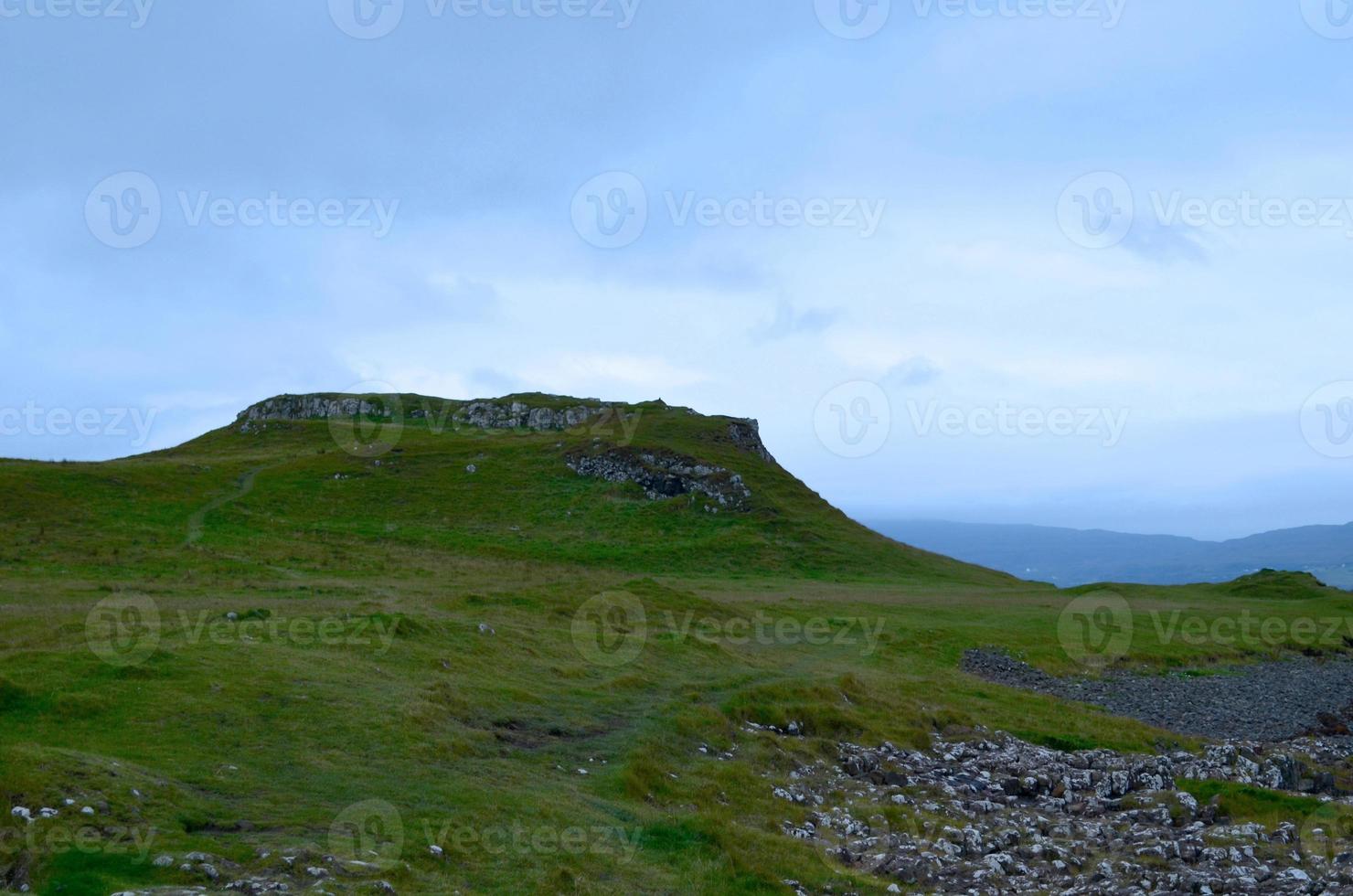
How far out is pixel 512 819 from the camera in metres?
19.9

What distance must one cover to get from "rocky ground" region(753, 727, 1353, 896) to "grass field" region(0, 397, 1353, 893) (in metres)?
1.53

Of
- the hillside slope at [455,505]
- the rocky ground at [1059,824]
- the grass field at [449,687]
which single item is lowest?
the rocky ground at [1059,824]

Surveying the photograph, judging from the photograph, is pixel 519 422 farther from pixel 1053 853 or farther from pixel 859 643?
pixel 1053 853


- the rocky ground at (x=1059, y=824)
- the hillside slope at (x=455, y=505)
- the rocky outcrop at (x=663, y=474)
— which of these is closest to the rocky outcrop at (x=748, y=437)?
the hillside slope at (x=455, y=505)

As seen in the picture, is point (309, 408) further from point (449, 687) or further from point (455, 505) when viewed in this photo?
point (449, 687)

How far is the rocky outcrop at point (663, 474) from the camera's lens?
334 feet

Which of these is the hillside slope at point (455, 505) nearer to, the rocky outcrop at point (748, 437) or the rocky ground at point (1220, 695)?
the rocky outcrop at point (748, 437)

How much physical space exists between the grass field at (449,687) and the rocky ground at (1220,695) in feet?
9.50

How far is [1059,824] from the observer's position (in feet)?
80.4

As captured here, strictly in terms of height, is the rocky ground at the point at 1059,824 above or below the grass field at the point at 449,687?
below

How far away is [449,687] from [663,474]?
2959 inches

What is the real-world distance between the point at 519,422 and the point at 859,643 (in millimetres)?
94684

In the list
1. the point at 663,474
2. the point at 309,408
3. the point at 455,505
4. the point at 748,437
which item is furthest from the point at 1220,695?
the point at 309,408

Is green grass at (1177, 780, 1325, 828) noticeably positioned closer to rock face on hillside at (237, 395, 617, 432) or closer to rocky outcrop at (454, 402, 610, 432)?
rocky outcrop at (454, 402, 610, 432)
